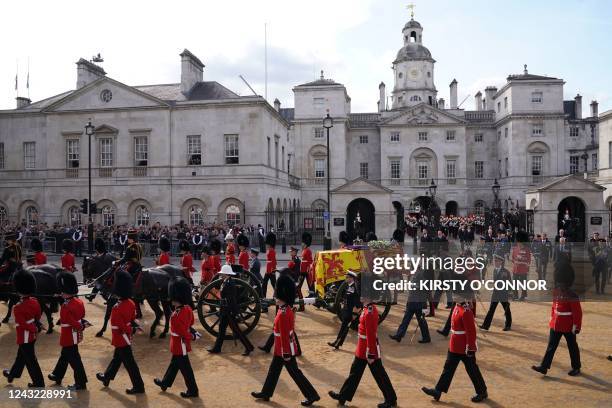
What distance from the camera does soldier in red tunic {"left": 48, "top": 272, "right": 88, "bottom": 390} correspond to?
8078 mm

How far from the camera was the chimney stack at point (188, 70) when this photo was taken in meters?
34.2

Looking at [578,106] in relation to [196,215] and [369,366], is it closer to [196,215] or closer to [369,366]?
[196,215]

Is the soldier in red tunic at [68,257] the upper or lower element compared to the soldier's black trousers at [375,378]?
upper

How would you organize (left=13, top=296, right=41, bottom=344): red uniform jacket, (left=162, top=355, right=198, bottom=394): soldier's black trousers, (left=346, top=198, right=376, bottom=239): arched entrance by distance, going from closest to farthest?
(left=162, top=355, right=198, bottom=394): soldier's black trousers
(left=13, top=296, right=41, bottom=344): red uniform jacket
(left=346, top=198, right=376, bottom=239): arched entrance

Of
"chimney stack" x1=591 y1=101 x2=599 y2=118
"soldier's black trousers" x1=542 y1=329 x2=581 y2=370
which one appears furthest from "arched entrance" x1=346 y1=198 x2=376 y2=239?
"chimney stack" x1=591 y1=101 x2=599 y2=118

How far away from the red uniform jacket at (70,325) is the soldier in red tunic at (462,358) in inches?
206

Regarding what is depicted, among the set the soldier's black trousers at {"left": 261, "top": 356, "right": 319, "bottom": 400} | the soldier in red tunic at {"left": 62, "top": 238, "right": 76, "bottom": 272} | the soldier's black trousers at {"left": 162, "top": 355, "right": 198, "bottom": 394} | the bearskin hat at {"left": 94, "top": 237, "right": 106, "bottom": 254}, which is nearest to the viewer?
the soldier's black trousers at {"left": 261, "top": 356, "right": 319, "bottom": 400}

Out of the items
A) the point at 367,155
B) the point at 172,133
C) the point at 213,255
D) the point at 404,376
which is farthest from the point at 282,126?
the point at 404,376

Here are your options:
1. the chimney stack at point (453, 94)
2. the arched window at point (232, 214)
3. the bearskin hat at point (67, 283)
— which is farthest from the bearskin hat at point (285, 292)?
the chimney stack at point (453, 94)

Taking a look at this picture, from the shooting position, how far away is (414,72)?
207 ft

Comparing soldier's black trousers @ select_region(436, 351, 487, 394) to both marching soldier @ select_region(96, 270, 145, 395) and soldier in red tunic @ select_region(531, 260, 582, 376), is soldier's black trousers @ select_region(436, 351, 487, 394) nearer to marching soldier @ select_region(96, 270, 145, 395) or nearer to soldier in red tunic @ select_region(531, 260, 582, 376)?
soldier in red tunic @ select_region(531, 260, 582, 376)

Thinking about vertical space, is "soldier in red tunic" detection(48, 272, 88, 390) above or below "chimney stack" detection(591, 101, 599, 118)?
below

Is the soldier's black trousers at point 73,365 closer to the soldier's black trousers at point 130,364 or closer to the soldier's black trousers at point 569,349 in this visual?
the soldier's black trousers at point 130,364

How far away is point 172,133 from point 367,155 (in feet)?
89.0
